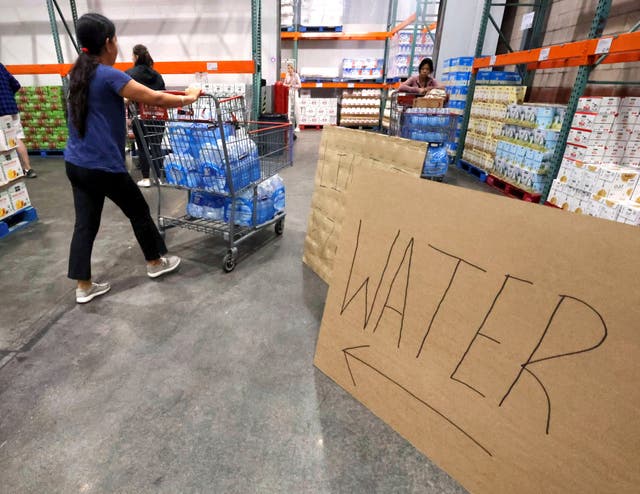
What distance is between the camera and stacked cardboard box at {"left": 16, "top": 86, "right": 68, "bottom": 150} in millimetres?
6062

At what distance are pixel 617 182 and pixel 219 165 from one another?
3.21 metres

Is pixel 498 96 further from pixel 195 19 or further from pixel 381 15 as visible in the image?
pixel 381 15

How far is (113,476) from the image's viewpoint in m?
1.32

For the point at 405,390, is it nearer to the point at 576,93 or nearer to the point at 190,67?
the point at 576,93

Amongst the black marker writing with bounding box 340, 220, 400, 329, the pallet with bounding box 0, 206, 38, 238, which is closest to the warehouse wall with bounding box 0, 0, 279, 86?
the pallet with bounding box 0, 206, 38, 238

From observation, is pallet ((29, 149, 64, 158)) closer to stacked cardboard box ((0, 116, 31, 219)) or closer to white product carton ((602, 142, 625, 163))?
stacked cardboard box ((0, 116, 31, 219))

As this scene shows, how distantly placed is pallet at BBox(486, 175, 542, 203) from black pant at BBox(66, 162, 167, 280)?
406cm

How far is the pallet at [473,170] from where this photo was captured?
5.60 meters

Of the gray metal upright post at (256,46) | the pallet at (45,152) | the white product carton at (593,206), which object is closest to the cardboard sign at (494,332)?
the white product carton at (593,206)

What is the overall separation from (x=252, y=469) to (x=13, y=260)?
2.78m

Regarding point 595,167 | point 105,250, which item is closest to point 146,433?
point 105,250

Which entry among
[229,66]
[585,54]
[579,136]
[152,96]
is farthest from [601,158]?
[229,66]

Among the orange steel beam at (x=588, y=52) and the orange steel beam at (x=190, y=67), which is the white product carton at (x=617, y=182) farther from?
the orange steel beam at (x=190, y=67)

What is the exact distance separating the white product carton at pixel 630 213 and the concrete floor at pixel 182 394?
2.41 m
